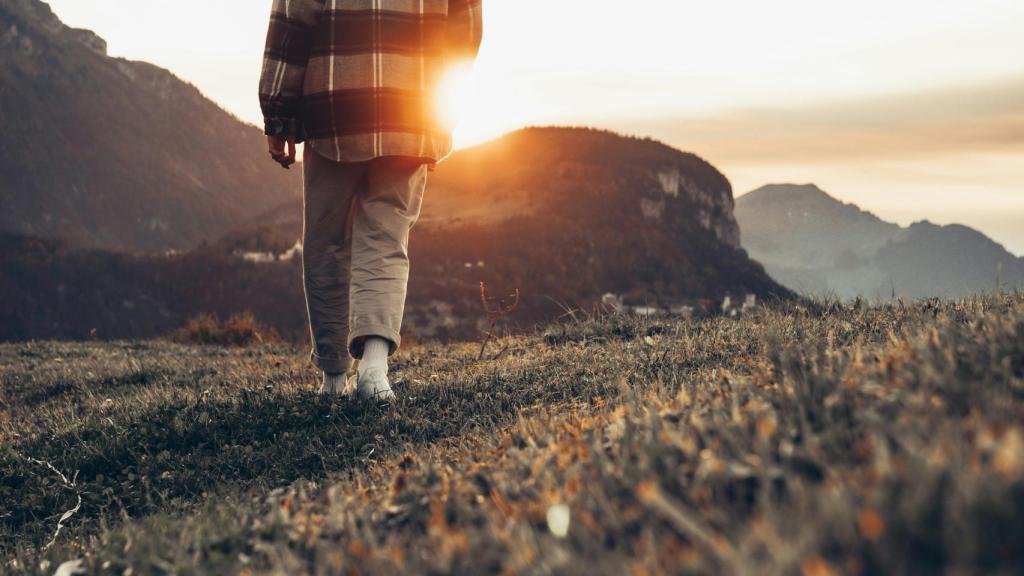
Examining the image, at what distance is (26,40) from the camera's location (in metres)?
90.0

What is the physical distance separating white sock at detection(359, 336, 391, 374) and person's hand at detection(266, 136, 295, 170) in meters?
1.05

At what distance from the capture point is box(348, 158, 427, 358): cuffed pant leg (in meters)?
3.70

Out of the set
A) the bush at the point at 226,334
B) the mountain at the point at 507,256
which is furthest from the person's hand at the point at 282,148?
the bush at the point at 226,334

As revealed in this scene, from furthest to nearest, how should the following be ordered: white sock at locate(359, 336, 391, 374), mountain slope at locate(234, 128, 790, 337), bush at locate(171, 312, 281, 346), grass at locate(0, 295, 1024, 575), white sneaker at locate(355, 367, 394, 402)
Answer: mountain slope at locate(234, 128, 790, 337)
bush at locate(171, 312, 281, 346)
white sock at locate(359, 336, 391, 374)
white sneaker at locate(355, 367, 394, 402)
grass at locate(0, 295, 1024, 575)

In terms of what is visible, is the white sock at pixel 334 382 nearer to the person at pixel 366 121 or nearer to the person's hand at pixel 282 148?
the person at pixel 366 121

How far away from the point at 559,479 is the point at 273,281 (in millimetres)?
49737

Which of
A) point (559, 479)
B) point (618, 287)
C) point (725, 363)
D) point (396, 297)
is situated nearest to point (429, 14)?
point (396, 297)

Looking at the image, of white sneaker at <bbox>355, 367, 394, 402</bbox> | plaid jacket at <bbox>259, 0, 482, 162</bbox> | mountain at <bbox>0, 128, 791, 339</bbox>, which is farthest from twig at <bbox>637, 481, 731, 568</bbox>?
mountain at <bbox>0, 128, 791, 339</bbox>

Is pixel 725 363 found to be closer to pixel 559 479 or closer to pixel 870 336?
pixel 870 336

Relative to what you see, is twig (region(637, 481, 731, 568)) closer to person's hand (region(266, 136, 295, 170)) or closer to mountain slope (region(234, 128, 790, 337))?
person's hand (region(266, 136, 295, 170))

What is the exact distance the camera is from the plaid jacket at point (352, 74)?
3629mm

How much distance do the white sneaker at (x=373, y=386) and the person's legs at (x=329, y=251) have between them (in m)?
0.46

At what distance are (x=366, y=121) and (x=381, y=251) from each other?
66 cm

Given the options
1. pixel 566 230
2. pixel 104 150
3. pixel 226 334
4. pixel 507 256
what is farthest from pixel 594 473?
pixel 104 150
